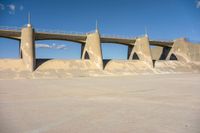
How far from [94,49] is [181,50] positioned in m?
24.6

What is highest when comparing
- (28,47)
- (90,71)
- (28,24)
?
(28,24)

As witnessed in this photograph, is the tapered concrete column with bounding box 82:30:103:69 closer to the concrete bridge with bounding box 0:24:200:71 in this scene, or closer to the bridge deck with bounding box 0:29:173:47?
the concrete bridge with bounding box 0:24:200:71

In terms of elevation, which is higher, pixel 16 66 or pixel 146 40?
pixel 146 40

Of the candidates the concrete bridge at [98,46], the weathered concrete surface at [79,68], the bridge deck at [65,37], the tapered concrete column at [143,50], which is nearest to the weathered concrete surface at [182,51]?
the concrete bridge at [98,46]

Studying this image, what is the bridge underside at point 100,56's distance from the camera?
1586 inches

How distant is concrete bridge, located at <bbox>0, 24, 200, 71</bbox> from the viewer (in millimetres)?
40562

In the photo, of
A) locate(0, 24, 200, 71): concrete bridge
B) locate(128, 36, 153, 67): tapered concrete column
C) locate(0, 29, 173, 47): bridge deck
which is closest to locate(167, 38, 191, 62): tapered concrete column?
locate(0, 24, 200, 71): concrete bridge

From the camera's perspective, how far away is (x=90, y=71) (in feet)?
137

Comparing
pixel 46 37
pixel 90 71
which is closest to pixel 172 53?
pixel 90 71

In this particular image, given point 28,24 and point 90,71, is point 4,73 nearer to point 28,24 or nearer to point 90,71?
point 28,24

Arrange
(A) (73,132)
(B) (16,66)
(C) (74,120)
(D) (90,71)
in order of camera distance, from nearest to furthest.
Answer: (A) (73,132)
(C) (74,120)
(B) (16,66)
(D) (90,71)

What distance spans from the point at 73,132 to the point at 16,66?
114 feet

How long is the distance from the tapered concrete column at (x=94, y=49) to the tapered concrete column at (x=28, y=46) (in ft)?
37.4

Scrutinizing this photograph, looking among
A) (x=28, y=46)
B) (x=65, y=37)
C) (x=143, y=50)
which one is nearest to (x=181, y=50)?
(x=143, y=50)
